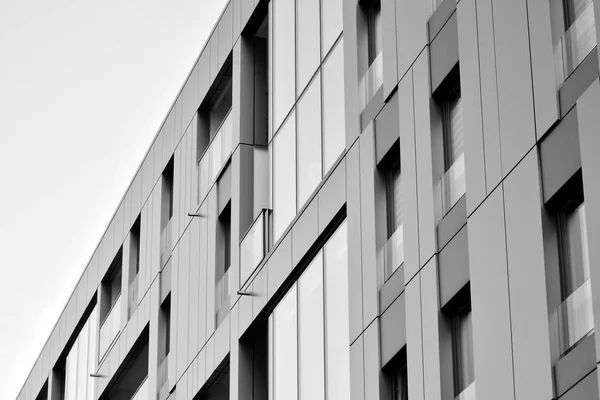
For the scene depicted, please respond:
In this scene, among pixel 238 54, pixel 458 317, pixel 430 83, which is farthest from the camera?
pixel 238 54

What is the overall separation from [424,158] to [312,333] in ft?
23.3

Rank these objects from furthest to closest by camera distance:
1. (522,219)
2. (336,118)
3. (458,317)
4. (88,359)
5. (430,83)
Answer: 1. (88,359)
2. (336,118)
3. (430,83)
4. (458,317)
5. (522,219)

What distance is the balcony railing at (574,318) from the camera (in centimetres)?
1692

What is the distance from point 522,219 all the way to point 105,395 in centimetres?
3165

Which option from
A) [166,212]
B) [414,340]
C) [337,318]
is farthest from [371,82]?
[166,212]

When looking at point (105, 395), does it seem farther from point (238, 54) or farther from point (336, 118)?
point (336, 118)

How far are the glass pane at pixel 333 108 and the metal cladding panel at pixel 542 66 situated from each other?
366 inches

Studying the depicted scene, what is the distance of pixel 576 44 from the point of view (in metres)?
18.2

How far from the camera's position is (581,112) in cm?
1734

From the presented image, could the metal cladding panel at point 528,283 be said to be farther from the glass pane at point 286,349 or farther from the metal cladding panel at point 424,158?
the glass pane at point 286,349

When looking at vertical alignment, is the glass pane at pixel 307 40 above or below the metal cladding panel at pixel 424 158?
above

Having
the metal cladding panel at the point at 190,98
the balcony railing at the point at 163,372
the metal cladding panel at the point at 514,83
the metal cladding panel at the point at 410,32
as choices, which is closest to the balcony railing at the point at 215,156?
the metal cladding panel at the point at 190,98

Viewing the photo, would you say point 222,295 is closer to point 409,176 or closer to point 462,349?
point 409,176

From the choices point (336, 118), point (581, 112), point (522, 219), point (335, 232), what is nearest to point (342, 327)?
point (335, 232)
